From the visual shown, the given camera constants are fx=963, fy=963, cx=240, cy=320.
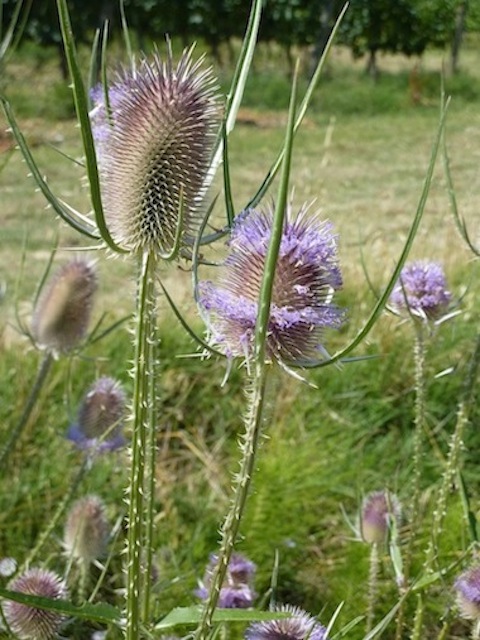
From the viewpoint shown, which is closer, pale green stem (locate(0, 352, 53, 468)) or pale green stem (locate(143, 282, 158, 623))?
pale green stem (locate(143, 282, 158, 623))

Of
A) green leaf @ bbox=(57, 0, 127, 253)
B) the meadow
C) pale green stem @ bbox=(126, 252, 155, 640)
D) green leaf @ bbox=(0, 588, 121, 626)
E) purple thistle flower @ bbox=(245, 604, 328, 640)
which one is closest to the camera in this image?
green leaf @ bbox=(57, 0, 127, 253)

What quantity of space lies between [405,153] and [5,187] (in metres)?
5.35

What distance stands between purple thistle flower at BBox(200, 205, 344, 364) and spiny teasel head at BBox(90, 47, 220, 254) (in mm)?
86

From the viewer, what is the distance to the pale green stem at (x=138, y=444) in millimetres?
912

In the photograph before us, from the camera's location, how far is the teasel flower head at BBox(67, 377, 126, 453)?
1.79 meters

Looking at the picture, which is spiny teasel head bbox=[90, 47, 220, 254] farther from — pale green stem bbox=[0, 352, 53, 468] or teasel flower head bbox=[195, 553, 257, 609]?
pale green stem bbox=[0, 352, 53, 468]

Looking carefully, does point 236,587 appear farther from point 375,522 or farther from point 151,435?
point 151,435

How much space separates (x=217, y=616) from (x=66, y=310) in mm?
928

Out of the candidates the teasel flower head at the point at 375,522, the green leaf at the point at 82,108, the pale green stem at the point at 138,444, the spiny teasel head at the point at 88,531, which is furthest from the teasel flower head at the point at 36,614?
the green leaf at the point at 82,108

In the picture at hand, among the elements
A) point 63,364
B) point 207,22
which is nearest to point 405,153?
point 207,22

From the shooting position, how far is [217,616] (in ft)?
3.10

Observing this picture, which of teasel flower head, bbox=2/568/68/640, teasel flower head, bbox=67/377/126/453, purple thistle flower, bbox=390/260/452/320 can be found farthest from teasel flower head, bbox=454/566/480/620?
teasel flower head, bbox=67/377/126/453

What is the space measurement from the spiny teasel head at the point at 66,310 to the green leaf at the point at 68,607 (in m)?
0.86

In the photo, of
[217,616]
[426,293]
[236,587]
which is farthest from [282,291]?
[426,293]
